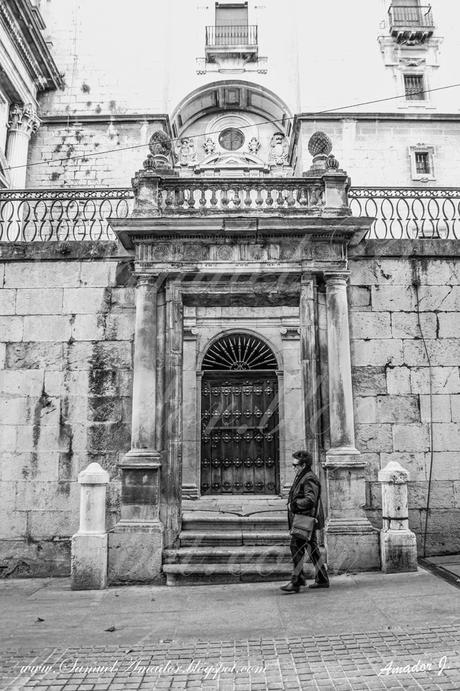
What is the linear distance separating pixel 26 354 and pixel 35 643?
4648mm

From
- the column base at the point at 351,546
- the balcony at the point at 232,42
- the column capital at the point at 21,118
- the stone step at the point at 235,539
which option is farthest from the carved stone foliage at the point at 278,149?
the column base at the point at 351,546

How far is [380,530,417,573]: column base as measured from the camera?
7148 mm

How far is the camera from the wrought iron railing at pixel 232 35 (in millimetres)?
20609

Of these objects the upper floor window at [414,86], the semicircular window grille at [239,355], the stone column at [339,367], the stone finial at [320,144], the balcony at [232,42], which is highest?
the balcony at [232,42]

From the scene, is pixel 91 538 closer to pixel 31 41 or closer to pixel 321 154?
pixel 321 154

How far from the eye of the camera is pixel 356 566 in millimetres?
7301

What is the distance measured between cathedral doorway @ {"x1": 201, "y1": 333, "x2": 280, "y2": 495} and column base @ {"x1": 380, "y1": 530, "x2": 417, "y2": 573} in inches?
221

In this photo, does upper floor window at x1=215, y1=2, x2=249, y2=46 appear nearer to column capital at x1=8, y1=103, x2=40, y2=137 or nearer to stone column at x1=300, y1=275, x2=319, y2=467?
column capital at x1=8, y1=103, x2=40, y2=137

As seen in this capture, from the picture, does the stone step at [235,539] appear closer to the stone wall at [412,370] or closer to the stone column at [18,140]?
the stone wall at [412,370]

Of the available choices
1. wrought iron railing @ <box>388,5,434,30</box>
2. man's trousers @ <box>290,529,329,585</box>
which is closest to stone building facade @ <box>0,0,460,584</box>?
man's trousers @ <box>290,529,329,585</box>

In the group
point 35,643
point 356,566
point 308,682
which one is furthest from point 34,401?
point 308,682

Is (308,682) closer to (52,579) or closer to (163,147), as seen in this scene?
(52,579)

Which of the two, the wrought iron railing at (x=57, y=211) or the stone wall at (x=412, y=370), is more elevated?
the wrought iron railing at (x=57, y=211)

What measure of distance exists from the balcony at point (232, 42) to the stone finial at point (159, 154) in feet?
45.2
